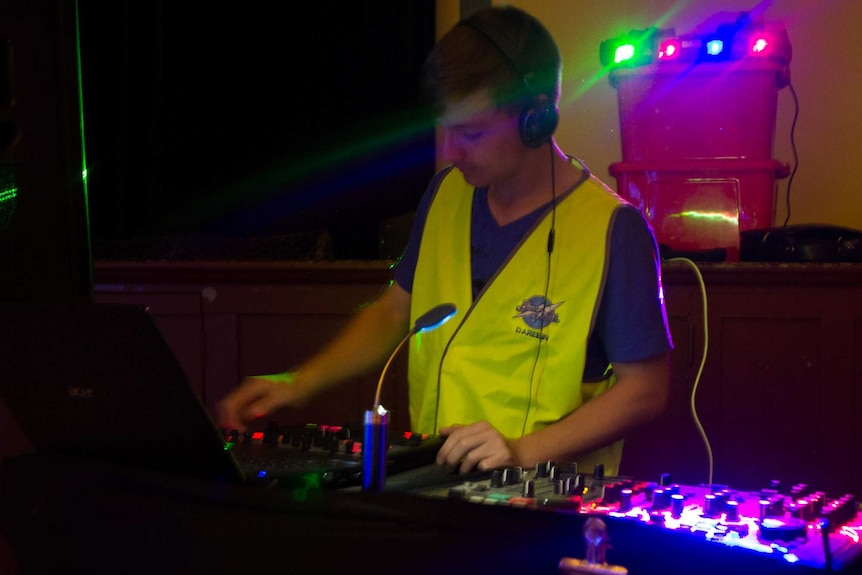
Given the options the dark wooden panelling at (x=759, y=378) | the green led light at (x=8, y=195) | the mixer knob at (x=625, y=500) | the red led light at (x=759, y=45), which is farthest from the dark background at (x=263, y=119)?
the mixer knob at (x=625, y=500)

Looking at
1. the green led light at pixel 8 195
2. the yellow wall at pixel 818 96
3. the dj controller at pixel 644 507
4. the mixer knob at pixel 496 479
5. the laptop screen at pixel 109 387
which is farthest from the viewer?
the yellow wall at pixel 818 96

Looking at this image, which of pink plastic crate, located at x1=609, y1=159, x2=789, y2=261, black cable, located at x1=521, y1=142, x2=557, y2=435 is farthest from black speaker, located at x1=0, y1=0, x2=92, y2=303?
pink plastic crate, located at x1=609, y1=159, x2=789, y2=261

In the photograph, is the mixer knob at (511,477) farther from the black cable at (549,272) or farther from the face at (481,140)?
the face at (481,140)

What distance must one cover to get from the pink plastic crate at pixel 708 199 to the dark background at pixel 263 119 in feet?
3.37

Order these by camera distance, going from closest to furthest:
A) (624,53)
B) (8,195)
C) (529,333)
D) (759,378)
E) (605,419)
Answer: (8,195)
(605,419)
(529,333)
(759,378)
(624,53)

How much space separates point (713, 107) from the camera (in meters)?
2.67

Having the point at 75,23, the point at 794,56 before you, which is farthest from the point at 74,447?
the point at 794,56

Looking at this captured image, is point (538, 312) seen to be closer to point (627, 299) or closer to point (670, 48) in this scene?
point (627, 299)

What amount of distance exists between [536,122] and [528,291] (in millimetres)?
276

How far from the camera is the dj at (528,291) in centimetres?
152

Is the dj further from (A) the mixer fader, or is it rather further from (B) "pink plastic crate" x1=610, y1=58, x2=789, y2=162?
(B) "pink plastic crate" x1=610, y1=58, x2=789, y2=162

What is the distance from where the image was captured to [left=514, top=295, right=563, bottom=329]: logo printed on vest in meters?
1.58

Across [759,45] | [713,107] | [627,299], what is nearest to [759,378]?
[713,107]

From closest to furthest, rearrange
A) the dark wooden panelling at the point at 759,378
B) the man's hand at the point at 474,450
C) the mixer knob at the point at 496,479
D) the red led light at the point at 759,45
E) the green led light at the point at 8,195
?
the mixer knob at the point at 496,479, the man's hand at the point at 474,450, the green led light at the point at 8,195, the dark wooden panelling at the point at 759,378, the red led light at the point at 759,45
